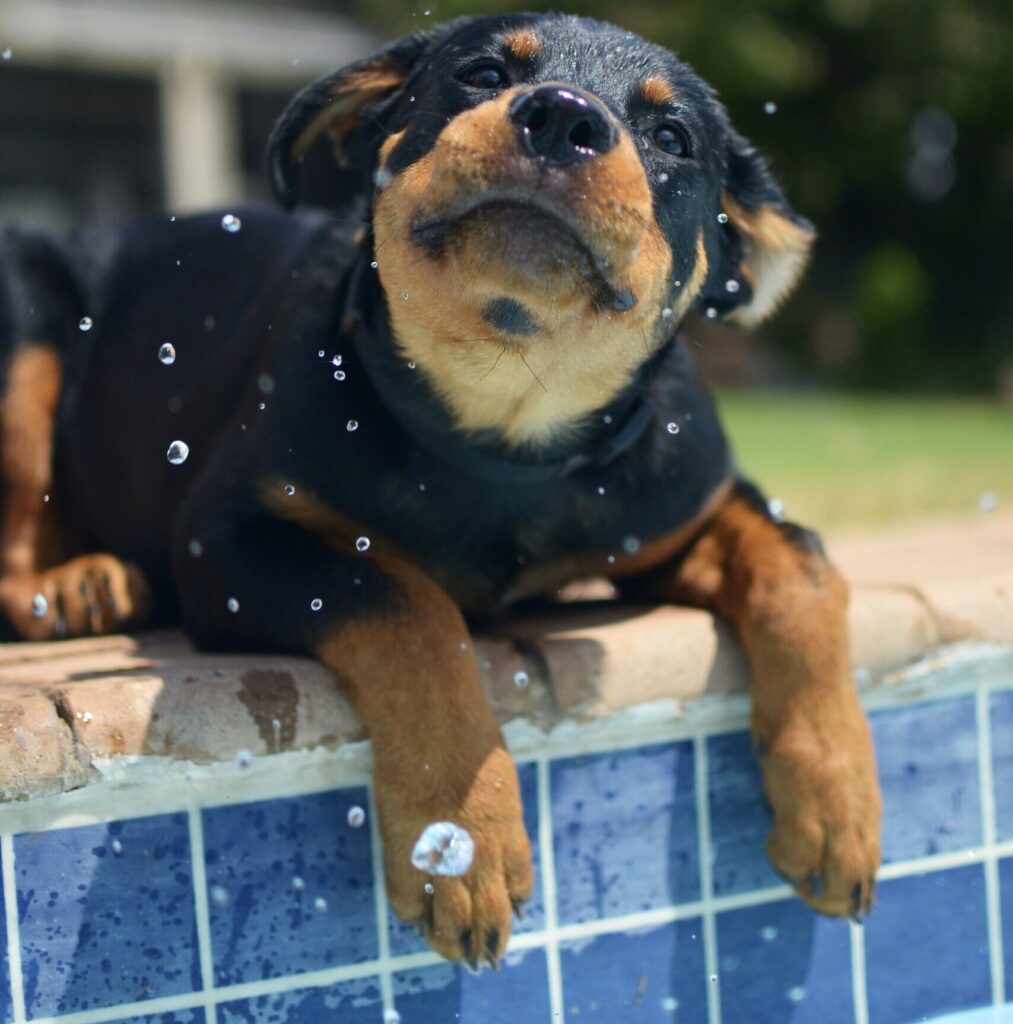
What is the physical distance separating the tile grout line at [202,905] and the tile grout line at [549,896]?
0.53 m

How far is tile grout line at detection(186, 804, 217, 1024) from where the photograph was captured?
1.97 metres

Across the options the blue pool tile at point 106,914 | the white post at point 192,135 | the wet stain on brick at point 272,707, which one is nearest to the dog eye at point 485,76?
the wet stain on brick at point 272,707

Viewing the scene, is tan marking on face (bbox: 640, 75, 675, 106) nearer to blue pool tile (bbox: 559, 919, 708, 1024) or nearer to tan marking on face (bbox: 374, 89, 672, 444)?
tan marking on face (bbox: 374, 89, 672, 444)

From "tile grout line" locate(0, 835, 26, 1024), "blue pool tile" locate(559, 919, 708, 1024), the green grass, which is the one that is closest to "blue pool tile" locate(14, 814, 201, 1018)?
"tile grout line" locate(0, 835, 26, 1024)

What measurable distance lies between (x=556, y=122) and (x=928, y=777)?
1.38m

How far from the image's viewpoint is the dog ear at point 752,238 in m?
2.56

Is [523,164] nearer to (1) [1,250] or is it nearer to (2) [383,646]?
(2) [383,646]

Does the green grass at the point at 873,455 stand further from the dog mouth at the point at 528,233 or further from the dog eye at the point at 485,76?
the dog mouth at the point at 528,233

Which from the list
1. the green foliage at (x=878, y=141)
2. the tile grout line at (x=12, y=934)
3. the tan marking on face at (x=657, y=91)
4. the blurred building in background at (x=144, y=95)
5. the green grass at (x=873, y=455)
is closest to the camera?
the tile grout line at (x=12, y=934)

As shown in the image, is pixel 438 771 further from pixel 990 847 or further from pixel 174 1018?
pixel 990 847

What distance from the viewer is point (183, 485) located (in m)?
2.99

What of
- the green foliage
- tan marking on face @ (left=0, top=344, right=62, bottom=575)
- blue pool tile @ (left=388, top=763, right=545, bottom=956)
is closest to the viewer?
blue pool tile @ (left=388, top=763, right=545, bottom=956)

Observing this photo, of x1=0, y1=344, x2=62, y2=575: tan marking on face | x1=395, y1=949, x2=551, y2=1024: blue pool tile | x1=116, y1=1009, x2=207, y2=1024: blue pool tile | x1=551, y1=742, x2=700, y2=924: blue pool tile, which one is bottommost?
x1=395, y1=949, x2=551, y2=1024: blue pool tile

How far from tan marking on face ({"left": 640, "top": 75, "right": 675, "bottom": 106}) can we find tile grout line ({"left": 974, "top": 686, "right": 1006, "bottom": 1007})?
4.08 feet
